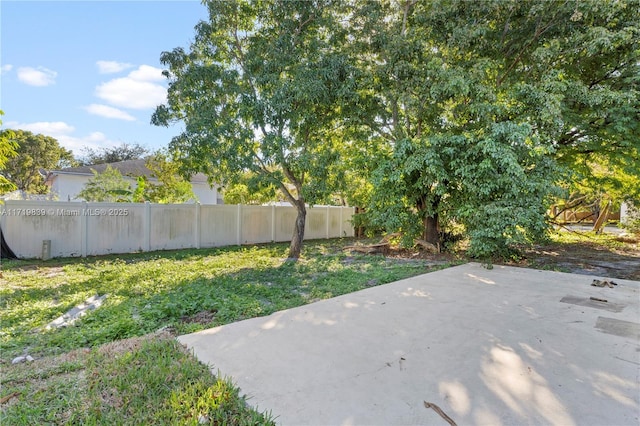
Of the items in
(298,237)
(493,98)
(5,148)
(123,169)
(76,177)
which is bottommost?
(298,237)

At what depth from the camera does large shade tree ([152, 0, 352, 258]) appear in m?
7.96

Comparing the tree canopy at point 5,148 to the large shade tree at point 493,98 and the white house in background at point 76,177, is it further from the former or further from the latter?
the white house in background at point 76,177

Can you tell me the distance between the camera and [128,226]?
367 inches

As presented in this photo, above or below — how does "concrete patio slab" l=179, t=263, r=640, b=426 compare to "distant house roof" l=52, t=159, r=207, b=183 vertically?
below

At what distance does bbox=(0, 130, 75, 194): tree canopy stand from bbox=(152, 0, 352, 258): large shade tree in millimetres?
23485

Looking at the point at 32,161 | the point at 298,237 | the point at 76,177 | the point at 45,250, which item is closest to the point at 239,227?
the point at 298,237

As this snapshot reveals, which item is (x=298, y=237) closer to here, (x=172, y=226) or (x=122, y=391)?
(x=172, y=226)

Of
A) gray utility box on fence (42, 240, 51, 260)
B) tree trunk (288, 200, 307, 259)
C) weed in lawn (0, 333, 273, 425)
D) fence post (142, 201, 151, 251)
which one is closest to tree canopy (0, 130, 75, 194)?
fence post (142, 201, 151, 251)

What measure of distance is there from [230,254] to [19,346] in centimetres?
632

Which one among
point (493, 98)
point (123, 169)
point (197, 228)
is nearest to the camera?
point (493, 98)

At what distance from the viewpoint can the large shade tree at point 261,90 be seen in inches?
313

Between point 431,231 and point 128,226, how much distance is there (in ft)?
29.0

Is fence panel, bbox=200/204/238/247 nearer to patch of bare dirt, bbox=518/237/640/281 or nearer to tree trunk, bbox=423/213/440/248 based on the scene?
tree trunk, bbox=423/213/440/248

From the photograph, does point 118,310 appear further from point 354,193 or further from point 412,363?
point 354,193
